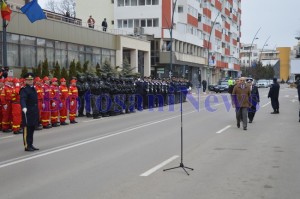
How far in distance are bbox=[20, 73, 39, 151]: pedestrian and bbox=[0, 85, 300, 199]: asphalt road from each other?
369 mm

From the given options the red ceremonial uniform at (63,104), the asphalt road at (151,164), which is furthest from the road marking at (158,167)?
the red ceremonial uniform at (63,104)

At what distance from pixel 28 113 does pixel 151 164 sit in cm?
367

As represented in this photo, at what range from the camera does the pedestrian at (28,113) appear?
11.1m

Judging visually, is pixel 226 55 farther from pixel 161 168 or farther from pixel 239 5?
pixel 161 168

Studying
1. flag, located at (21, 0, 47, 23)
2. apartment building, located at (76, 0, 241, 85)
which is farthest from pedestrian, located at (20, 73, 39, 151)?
apartment building, located at (76, 0, 241, 85)

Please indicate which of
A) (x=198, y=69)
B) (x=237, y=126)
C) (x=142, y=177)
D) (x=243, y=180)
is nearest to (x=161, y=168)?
(x=142, y=177)

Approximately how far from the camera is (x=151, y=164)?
9.26 metres

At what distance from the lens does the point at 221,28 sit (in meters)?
95.9

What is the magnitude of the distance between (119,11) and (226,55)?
145 feet

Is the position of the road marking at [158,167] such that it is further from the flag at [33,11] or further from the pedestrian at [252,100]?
the flag at [33,11]

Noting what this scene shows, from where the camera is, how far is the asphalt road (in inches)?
279

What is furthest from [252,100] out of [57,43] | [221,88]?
[221,88]

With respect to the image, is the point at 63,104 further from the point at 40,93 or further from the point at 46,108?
the point at 40,93

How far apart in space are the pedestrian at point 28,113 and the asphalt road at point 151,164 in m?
0.37
